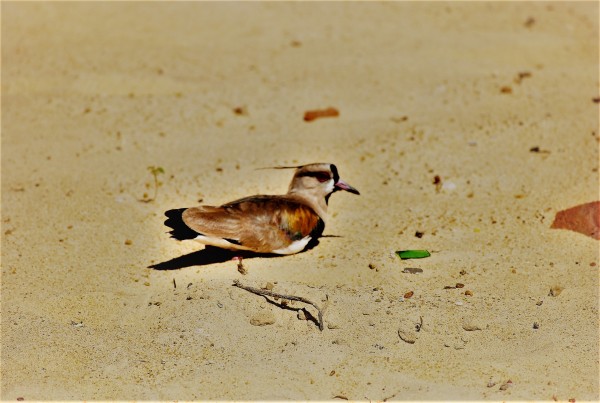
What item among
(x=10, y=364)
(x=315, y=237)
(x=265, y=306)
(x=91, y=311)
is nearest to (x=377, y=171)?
(x=315, y=237)

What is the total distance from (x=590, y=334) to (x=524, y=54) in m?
4.94

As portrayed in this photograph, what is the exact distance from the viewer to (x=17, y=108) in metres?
8.19

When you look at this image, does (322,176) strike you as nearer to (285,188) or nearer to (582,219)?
(285,188)

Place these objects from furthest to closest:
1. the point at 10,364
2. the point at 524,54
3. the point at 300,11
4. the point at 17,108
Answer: the point at 300,11 < the point at 524,54 < the point at 17,108 < the point at 10,364

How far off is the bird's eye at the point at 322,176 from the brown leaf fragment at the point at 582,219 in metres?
1.72

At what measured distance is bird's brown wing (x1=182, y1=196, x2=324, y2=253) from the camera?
5.37 metres

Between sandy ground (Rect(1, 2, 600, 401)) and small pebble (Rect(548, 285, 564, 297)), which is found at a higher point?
sandy ground (Rect(1, 2, 600, 401))

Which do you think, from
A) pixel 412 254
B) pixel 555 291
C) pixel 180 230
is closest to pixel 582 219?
pixel 555 291

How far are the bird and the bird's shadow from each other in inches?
5.2

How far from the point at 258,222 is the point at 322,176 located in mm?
762

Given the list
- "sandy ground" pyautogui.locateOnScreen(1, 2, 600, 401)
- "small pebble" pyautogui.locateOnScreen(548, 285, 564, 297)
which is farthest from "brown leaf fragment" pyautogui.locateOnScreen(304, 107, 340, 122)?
"small pebble" pyautogui.locateOnScreen(548, 285, 564, 297)

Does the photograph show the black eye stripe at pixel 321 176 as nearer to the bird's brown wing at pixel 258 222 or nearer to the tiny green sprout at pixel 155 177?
the bird's brown wing at pixel 258 222

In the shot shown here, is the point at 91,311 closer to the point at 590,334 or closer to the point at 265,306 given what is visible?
the point at 265,306

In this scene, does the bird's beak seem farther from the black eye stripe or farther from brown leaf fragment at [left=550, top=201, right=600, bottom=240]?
brown leaf fragment at [left=550, top=201, right=600, bottom=240]
